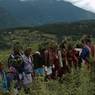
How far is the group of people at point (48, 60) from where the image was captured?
14.2 m

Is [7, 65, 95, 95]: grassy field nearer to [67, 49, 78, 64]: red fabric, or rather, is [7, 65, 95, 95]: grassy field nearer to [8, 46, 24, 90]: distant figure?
[8, 46, 24, 90]: distant figure

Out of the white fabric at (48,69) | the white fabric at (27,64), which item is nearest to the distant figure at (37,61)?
the white fabric at (48,69)

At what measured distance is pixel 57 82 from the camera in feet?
27.3

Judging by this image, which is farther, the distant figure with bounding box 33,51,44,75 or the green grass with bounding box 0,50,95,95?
the distant figure with bounding box 33,51,44,75

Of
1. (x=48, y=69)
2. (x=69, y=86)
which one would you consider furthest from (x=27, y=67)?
(x=69, y=86)

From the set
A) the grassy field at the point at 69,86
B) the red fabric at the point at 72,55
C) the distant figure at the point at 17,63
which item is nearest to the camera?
the grassy field at the point at 69,86

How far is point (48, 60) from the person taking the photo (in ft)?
56.0

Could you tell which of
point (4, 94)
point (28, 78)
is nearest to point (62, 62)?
point (28, 78)

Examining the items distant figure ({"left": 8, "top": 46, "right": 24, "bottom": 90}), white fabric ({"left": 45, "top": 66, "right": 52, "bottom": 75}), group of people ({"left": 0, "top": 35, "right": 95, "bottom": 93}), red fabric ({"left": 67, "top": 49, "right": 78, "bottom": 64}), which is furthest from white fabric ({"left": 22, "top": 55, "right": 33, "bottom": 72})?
red fabric ({"left": 67, "top": 49, "right": 78, "bottom": 64})

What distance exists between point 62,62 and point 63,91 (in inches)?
385

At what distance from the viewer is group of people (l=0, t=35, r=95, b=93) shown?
14211mm

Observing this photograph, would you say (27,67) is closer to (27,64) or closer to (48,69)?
(27,64)

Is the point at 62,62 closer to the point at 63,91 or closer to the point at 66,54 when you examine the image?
the point at 66,54

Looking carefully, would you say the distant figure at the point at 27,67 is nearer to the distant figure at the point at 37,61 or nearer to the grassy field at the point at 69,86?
the distant figure at the point at 37,61
